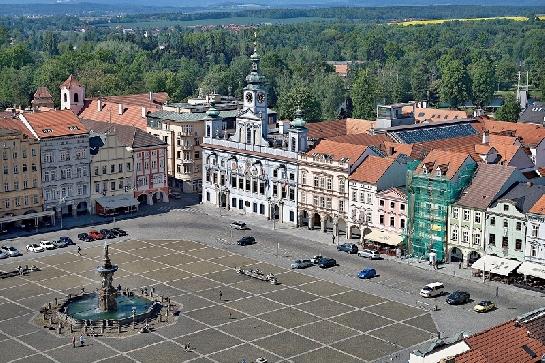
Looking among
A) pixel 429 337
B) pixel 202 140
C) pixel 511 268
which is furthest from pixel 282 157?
pixel 429 337

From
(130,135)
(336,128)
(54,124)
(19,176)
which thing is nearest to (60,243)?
(19,176)

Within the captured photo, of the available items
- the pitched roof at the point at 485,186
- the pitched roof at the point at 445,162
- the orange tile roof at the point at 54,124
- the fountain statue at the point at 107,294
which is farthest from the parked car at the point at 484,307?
the orange tile roof at the point at 54,124

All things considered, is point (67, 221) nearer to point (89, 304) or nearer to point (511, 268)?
point (89, 304)

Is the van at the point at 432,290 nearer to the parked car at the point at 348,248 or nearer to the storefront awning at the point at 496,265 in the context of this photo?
the storefront awning at the point at 496,265

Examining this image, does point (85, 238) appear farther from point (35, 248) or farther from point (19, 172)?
point (19, 172)

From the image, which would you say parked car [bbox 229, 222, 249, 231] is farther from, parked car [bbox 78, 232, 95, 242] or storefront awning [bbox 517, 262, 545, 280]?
storefront awning [bbox 517, 262, 545, 280]
